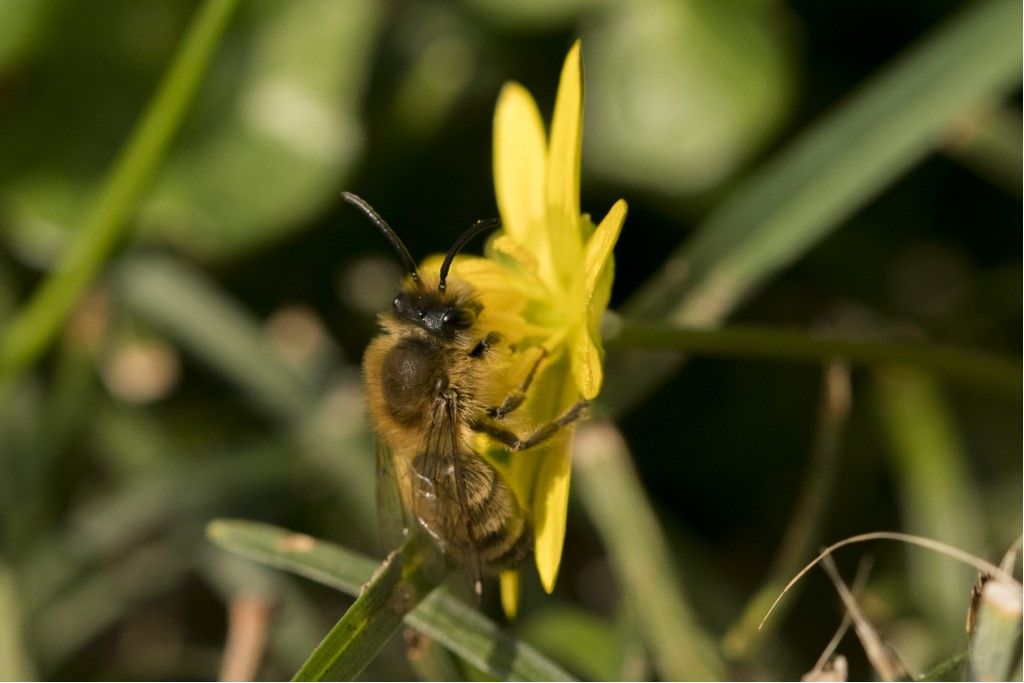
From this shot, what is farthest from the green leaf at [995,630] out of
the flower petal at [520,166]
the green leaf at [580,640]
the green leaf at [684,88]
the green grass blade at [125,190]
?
the green grass blade at [125,190]

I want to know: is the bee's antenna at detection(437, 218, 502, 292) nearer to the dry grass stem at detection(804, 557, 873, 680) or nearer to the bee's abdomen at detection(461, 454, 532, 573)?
the bee's abdomen at detection(461, 454, 532, 573)

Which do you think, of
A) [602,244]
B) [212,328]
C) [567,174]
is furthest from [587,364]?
[212,328]

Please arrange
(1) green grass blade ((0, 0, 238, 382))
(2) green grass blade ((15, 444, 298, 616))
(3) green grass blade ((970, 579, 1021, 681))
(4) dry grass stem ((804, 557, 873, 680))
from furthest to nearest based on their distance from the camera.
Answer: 1. (2) green grass blade ((15, 444, 298, 616))
2. (1) green grass blade ((0, 0, 238, 382))
3. (4) dry grass stem ((804, 557, 873, 680))
4. (3) green grass blade ((970, 579, 1021, 681))

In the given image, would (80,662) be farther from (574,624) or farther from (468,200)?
(468,200)

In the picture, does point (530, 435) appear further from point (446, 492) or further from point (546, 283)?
point (546, 283)

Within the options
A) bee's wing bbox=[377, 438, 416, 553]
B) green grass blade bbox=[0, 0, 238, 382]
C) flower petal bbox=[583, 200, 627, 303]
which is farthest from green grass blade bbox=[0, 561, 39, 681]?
flower petal bbox=[583, 200, 627, 303]

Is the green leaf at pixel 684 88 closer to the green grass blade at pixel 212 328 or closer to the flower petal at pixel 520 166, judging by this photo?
the flower petal at pixel 520 166
